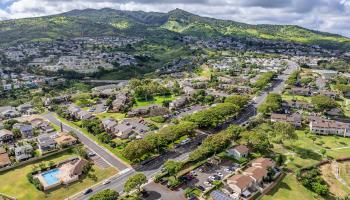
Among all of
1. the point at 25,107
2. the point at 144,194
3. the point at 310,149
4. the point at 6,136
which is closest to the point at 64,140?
the point at 6,136

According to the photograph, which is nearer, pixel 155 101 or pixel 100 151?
pixel 100 151

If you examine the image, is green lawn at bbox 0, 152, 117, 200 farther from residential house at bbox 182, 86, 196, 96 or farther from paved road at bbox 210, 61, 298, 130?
residential house at bbox 182, 86, 196, 96

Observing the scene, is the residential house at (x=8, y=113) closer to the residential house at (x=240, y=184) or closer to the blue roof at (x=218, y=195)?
the blue roof at (x=218, y=195)

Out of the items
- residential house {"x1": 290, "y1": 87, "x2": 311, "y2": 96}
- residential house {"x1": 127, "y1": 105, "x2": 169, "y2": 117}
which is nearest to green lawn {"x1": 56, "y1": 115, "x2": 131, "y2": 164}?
residential house {"x1": 127, "y1": 105, "x2": 169, "y2": 117}

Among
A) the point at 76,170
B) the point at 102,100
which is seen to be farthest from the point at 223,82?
the point at 76,170

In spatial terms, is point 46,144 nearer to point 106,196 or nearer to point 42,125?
point 42,125

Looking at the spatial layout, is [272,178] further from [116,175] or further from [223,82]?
[223,82]
